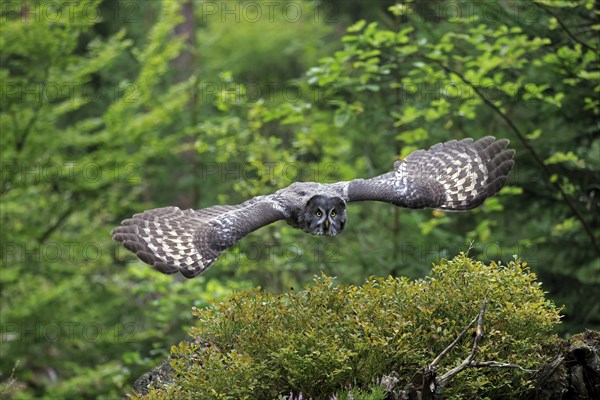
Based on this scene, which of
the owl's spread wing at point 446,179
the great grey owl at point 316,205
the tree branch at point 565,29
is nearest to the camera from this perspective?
the great grey owl at point 316,205

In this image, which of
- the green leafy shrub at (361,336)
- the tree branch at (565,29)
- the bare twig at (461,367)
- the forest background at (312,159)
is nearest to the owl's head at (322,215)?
the green leafy shrub at (361,336)

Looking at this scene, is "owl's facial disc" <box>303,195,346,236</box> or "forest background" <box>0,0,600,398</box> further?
"forest background" <box>0,0,600,398</box>

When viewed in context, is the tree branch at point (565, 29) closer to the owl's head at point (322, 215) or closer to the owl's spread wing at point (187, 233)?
the owl's head at point (322, 215)

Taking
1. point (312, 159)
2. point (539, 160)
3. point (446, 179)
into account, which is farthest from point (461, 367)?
point (312, 159)

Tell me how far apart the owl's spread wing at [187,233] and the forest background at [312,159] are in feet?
11.0

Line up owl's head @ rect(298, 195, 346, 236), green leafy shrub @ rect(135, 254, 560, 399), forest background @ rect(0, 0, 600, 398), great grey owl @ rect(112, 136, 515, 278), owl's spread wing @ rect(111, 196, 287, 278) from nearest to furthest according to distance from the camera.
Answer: green leafy shrub @ rect(135, 254, 560, 399)
owl's spread wing @ rect(111, 196, 287, 278)
great grey owl @ rect(112, 136, 515, 278)
owl's head @ rect(298, 195, 346, 236)
forest background @ rect(0, 0, 600, 398)

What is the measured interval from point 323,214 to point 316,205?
0.11m

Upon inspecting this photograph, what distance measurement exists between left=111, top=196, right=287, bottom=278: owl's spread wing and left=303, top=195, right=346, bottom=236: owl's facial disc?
28 centimetres

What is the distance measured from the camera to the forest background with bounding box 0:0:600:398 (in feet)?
37.3

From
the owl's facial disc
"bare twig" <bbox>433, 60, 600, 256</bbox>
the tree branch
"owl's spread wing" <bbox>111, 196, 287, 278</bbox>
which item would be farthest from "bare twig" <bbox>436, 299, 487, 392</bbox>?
the tree branch

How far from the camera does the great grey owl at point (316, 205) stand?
Result: 25.3 ft

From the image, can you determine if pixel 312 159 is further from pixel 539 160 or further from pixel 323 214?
pixel 323 214

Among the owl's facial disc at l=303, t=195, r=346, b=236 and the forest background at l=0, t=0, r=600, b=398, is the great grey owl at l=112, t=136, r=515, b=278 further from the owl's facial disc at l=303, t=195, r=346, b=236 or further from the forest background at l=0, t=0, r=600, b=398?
the forest background at l=0, t=0, r=600, b=398

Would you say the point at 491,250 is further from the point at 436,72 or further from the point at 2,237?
the point at 2,237
